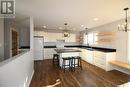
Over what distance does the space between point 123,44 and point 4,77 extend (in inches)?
185

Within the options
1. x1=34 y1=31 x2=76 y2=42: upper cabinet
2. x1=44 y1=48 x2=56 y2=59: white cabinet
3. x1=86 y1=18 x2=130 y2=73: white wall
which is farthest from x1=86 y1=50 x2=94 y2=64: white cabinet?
x1=44 y1=48 x2=56 y2=59: white cabinet

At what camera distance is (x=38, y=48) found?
7.36 meters

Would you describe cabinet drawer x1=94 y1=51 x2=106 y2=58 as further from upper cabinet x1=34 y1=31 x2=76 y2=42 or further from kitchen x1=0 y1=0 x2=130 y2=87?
upper cabinet x1=34 y1=31 x2=76 y2=42

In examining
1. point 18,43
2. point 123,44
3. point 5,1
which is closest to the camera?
point 5,1

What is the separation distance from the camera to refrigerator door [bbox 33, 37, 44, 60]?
729 cm

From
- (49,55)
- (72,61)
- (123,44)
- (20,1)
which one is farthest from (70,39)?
(20,1)

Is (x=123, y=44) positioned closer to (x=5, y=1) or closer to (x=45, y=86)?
(x=45, y=86)

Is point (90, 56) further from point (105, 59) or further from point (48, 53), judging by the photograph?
point (48, 53)

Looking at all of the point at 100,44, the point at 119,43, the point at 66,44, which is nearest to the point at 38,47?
the point at 66,44

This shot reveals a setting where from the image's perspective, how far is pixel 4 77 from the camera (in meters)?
1.33

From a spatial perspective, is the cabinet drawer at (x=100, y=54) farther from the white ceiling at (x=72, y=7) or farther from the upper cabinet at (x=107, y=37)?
the white ceiling at (x=72, y=7)

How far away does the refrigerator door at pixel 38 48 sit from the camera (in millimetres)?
7285

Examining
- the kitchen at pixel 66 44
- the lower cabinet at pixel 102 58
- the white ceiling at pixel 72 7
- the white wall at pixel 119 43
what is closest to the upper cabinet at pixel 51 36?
the kitchen at pixel 66 44

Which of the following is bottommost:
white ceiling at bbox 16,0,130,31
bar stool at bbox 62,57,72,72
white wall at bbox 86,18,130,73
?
bar stool at bbox 62,57,72,72
